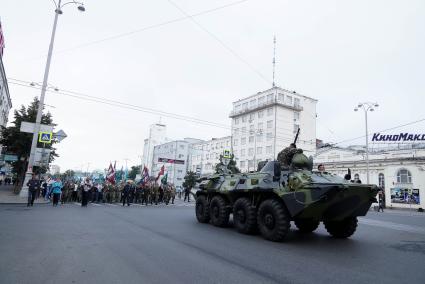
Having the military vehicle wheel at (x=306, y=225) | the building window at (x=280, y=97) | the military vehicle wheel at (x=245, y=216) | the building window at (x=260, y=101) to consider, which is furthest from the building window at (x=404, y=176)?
the military vehicle wheel at (x=245, y=216)

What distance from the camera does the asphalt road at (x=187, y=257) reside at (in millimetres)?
4582

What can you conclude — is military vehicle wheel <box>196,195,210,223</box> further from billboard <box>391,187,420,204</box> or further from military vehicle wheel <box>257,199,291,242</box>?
billboard <box>391,187,420,204</box>

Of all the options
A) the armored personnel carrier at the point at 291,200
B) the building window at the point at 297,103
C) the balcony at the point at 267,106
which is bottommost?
the armored personnel carrier at the point at 291,200

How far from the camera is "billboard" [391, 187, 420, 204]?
34344mm

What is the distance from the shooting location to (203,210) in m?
11.5

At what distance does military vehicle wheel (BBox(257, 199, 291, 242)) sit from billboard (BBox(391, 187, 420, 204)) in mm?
33193

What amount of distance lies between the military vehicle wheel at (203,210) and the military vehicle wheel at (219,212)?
0.37 m

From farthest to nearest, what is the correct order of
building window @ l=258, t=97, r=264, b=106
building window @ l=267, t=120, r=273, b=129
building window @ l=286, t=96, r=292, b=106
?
building window @ l=258, t=97, r=264, b=106
building window @ l=286, t=96, r=292, b=106
building window @ l=267, t=120, r=273, b=129

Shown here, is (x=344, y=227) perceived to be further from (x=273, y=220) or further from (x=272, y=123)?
(x=272, y=123)

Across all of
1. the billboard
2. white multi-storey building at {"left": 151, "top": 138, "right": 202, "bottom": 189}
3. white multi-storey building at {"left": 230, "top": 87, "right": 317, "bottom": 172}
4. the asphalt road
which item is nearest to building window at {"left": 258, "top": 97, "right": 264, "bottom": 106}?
white multi-storey building at {"left": 230, "top": 87, "right": 317, "bottom": 172}

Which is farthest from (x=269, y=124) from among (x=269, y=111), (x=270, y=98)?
(x=270, y=98)

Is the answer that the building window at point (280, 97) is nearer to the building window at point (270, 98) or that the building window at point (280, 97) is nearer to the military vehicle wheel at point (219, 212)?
the building window at point (270, 98)

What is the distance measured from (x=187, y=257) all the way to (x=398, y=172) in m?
37.6

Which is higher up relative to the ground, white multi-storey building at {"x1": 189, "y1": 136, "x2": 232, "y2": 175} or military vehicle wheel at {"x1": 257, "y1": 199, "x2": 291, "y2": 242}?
white multi-storey building at {"x1": 189, "y1": 136, "x2": 232, "y2": 175}
